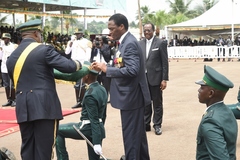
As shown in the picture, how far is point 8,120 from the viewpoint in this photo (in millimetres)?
8547

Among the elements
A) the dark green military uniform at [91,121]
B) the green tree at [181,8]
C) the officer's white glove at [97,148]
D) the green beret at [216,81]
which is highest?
the green tree at [181,8]

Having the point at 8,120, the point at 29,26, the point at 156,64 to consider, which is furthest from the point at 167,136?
the point at 29,26

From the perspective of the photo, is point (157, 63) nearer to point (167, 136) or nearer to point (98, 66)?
point (167, 136)

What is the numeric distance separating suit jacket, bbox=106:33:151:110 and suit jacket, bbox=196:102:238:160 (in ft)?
5.17

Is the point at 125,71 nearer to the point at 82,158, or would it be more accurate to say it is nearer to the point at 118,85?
the point at 118,85

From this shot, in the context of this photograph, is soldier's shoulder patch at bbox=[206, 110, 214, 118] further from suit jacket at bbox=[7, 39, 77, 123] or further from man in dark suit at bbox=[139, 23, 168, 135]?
man in dark suit at bbox=[139, 23, 168, 135]

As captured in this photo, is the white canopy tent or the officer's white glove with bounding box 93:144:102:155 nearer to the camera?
the officer's white glove with bounding box 93:144:102:155

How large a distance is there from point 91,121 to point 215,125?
6.95 ft

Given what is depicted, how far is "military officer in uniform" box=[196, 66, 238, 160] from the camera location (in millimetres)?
2703

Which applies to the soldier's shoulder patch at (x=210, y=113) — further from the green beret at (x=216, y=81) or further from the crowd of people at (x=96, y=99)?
the green beret at (x=216, y=81)

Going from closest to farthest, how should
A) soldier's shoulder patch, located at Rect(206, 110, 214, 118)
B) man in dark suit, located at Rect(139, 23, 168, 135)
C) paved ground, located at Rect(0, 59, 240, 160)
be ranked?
soldier's shoulder patch, located at Rect(206, 110, 214, 118) < paved ground, located at Rect(0, 59, 240, 160) < man in dark suit, located at Rect(139, 23, 168, 135)

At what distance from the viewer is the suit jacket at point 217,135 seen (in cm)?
269

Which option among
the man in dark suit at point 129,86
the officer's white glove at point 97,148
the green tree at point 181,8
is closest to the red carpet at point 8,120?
the officer's white glove at point 97,148

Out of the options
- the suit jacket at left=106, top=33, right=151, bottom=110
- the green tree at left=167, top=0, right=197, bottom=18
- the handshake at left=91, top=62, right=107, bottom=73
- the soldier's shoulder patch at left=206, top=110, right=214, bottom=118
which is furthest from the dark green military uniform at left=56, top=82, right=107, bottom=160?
the green tree at left=167, top=0, right=197, bottom=18
